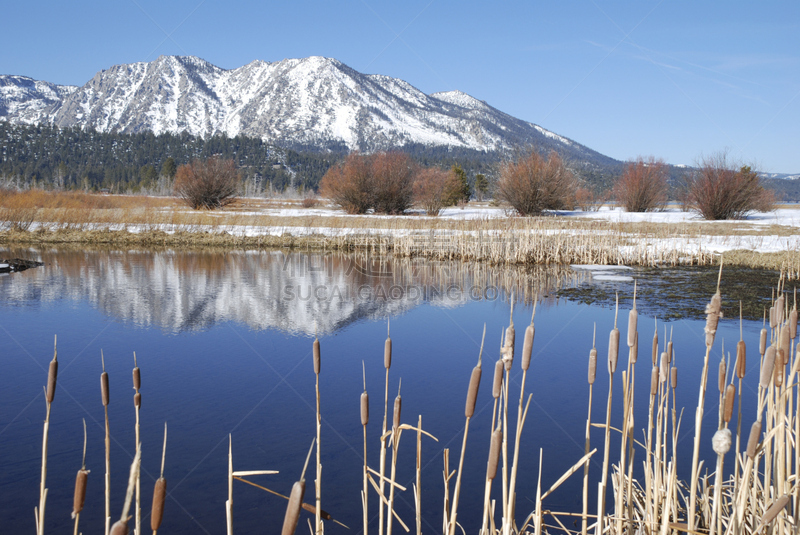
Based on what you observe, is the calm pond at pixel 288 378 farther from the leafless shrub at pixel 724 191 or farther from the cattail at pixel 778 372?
the leafless shrub at pixel 724 191

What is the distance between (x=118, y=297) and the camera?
11.7m

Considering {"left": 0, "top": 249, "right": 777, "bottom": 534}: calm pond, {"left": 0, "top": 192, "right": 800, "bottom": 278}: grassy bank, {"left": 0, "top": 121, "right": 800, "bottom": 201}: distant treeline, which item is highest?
{"left": 0, "top": 121, "right": 800, "bottom": 201}: distant treeline

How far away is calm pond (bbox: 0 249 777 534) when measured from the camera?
430cm

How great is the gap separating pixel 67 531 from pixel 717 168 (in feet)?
121

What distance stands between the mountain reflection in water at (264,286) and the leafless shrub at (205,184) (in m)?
20.0

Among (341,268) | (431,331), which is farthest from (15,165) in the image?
(431,331)

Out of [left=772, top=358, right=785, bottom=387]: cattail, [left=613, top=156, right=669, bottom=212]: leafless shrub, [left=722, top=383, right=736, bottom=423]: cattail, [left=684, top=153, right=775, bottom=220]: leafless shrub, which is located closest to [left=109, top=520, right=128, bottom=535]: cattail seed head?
[left=722, top=383, right=736, bottom=423]: cattail

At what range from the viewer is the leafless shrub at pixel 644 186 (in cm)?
4241

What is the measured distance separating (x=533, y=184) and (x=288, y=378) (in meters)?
31.7

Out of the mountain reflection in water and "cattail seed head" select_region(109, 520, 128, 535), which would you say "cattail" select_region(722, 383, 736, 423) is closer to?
"cattail seed head" select_region(109, 520, 128, 535)

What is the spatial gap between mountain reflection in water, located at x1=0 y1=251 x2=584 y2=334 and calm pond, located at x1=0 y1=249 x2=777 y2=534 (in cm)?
9

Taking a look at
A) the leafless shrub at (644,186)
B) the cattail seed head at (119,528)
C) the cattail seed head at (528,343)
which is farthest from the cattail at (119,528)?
the leafless shrub at (644,186)

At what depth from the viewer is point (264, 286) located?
44.2ft

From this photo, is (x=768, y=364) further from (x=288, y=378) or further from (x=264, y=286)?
(x=264, y=286)
